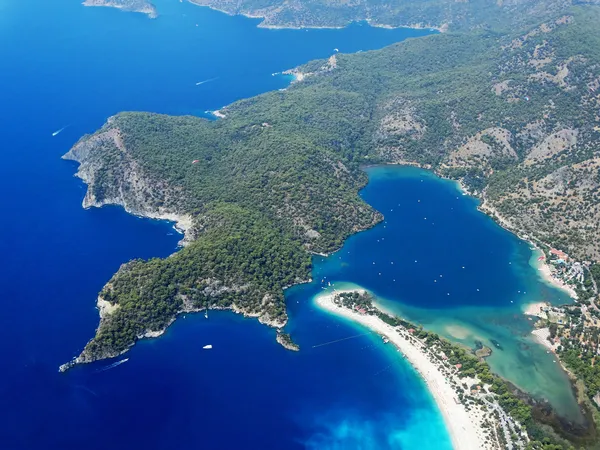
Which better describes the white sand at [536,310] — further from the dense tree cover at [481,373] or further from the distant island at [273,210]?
the dense tree cover at [481,373]

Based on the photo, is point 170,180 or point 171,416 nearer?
point 171,416

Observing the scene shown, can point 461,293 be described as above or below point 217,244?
below

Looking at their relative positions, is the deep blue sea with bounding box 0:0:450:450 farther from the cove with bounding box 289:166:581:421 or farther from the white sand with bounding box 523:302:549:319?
the white sand with bounding box 523:302:549:319

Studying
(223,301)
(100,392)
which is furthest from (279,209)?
(100,392)

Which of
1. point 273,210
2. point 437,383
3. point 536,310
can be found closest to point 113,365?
point 273,210

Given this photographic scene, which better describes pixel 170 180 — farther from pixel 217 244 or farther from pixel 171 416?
pixel 171 416

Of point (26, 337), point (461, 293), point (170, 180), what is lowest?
point (461, 293)

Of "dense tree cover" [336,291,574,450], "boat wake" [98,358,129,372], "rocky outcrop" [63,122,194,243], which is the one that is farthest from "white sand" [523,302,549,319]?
"boat wake" [98,358,129,372]

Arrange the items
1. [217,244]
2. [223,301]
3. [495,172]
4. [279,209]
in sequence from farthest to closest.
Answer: [495,172]
[279,209]
[217,244]
[223,301]

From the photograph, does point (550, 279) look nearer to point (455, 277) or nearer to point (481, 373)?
point (455, 277)
